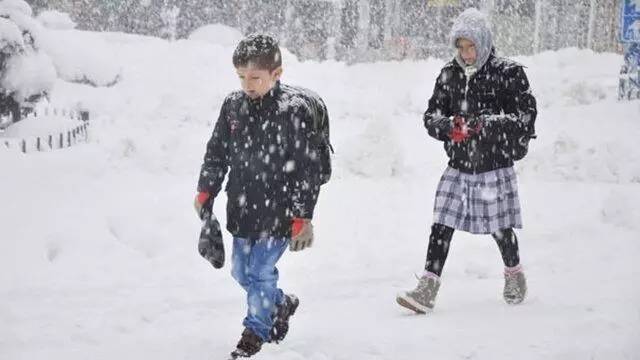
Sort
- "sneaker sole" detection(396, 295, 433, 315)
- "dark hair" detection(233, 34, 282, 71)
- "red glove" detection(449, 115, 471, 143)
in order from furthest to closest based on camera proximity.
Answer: "sneaker sole" detection(396, 295, 433, 315) < "red glove" detection(449, 115, 471, 143) < "dark hair" detection(233, 34, 282, 71)

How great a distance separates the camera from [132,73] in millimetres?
22031

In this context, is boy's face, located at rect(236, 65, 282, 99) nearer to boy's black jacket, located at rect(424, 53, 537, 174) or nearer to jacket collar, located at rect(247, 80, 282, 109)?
jacket collar, located at rect(247, 80, 282, 109)

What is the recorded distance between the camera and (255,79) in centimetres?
366

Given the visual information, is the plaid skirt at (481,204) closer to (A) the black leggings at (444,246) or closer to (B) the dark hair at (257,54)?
(A) the black leggings at (444,246)

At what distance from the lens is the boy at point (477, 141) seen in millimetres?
4473

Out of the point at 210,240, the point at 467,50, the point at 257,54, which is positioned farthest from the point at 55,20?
the point at 257,54

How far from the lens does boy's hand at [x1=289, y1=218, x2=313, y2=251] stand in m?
3.67

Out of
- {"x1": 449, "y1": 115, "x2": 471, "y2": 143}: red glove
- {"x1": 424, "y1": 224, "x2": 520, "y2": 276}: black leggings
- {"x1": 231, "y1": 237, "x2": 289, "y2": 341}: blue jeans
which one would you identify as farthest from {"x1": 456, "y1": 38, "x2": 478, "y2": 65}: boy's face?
{"x1": 231, "y1": 237, "x2": 289, "y2": 341}: blue jeans

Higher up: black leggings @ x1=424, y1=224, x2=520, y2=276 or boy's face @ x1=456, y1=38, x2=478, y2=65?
boy's face @ x1=456, y1=38, x2=478, y2=65

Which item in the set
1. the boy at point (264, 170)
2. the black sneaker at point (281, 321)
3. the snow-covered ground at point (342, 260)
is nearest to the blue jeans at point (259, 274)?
the boy at point (264, 170)

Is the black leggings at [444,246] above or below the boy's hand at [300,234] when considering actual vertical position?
below

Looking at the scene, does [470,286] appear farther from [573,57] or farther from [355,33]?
[355,33]

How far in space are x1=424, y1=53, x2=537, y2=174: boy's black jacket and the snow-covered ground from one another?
1.00 m

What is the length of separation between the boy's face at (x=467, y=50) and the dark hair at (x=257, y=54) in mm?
1358
